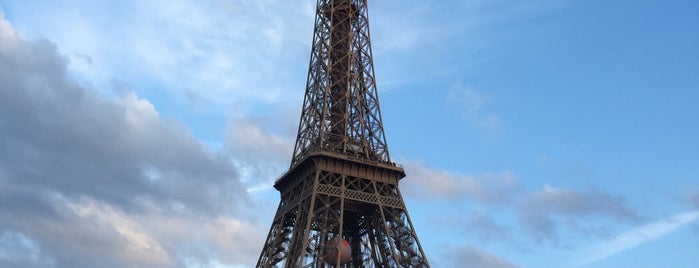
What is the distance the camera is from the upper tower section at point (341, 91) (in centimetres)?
7569

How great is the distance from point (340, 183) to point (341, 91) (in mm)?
11101

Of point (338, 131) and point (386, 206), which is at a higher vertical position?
point (338, 131)

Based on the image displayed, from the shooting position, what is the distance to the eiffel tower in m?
69.8

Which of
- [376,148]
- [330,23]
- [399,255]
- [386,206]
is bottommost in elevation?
[399,255]

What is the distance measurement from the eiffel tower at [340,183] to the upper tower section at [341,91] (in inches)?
3.9

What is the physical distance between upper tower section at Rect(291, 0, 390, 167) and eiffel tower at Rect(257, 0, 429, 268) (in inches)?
3.9

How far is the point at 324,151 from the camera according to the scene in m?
72.1

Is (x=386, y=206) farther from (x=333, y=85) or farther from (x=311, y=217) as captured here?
(x=333, y=85)

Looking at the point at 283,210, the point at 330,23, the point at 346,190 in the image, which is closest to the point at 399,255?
the point at 346,190

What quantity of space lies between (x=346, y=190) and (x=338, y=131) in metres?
7.42

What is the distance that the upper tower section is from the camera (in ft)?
248

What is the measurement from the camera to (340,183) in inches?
2857

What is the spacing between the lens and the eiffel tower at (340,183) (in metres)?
69.8

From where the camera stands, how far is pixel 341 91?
261 feet
